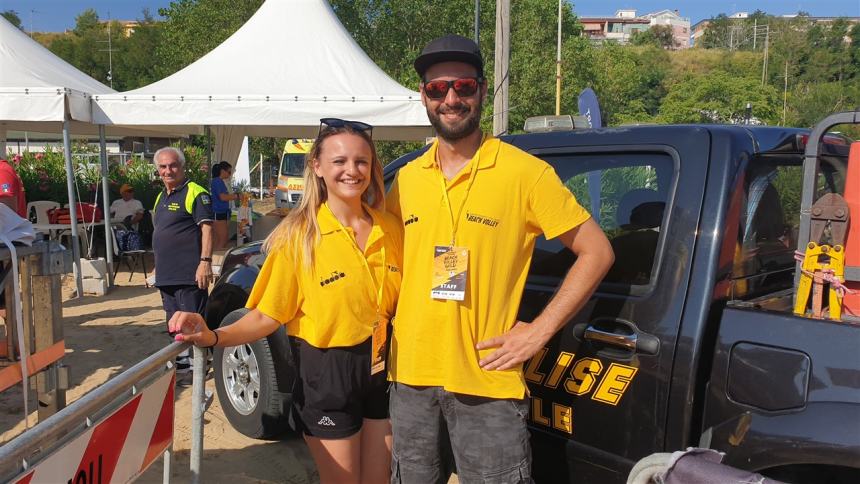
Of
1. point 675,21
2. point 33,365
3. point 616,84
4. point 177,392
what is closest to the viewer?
point 33,365

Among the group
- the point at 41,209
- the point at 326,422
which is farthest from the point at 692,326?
the point at 41,209

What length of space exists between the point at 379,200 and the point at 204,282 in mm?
2894

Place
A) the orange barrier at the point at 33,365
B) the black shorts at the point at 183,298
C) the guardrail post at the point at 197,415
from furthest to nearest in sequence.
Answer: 1. the black shorts at the point at 183,298
2. the orange barrier at the point at 33,365
3. the guardrail post at the point at 197,415

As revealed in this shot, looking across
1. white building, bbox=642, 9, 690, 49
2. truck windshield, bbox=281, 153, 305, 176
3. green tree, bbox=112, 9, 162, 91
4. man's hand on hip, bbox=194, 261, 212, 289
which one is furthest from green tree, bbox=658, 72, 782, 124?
white building, bbox=642, 9, 690, 49

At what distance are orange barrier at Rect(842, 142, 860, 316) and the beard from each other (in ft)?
3.54

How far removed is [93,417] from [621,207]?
1867mm

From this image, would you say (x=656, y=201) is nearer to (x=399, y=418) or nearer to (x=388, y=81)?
(x=399, y=418)

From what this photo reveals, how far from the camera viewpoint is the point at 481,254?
5.94ft

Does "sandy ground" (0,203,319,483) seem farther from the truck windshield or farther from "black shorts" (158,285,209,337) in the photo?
the truck windshield

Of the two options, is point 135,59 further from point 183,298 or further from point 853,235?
point 853,235

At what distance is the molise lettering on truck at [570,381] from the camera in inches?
78.0

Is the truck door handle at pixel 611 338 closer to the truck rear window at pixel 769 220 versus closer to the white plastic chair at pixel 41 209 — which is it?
the truck rear window at pixel 769 220

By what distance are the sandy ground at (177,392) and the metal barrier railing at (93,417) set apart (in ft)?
5.08

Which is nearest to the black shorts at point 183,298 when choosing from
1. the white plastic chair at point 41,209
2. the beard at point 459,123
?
the beard at point 459,123
